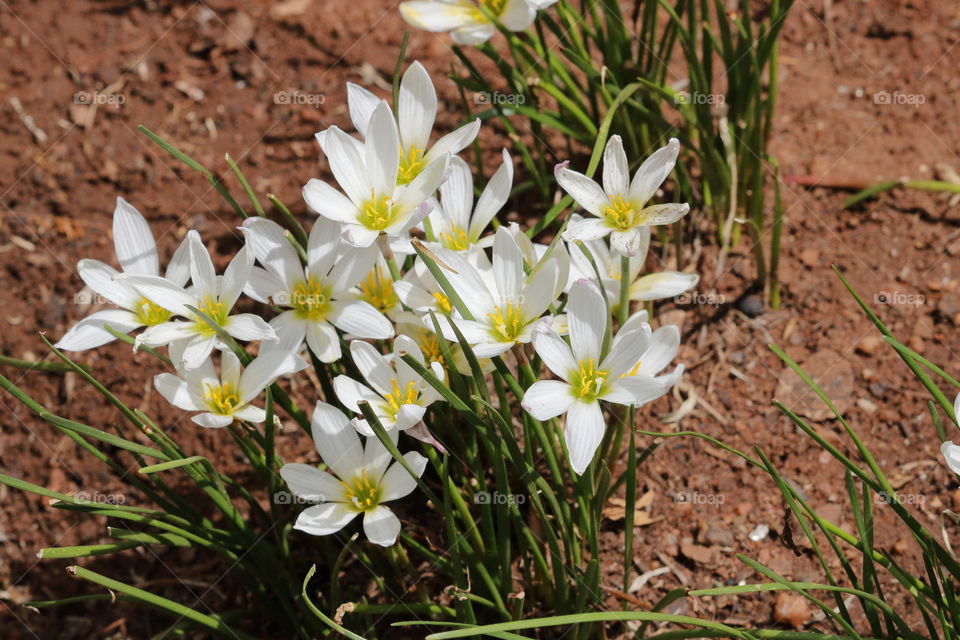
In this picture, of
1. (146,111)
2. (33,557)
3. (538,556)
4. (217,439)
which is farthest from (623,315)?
(146,111)

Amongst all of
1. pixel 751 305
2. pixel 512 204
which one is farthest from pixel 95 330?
pixel 751 305

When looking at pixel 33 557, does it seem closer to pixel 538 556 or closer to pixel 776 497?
pixel 538 556

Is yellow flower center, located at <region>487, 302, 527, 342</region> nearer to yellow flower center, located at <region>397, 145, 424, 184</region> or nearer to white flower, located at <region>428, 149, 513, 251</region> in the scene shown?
white flower, located at <region>428, 149, 513, 251</region>

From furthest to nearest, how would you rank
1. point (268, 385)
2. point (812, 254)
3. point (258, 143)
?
point (258, 143) < point (812, 254) < point (268, 385)

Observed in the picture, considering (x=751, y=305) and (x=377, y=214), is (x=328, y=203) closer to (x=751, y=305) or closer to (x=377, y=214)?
(x=377, y=214)

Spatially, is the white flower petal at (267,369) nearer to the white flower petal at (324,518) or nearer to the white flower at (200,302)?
the white flower at (200,302)

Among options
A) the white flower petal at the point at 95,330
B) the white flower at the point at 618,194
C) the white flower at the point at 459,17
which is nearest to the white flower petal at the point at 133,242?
the white flower petal at the point at 95,330
